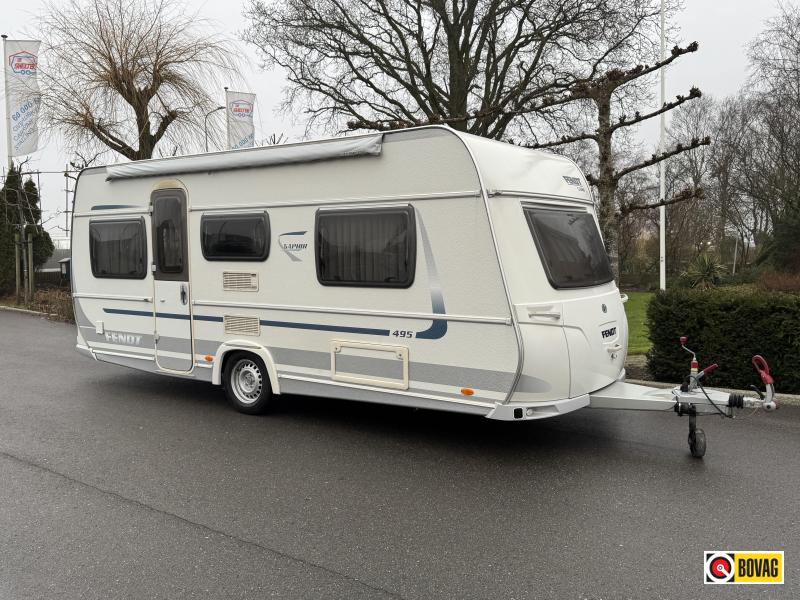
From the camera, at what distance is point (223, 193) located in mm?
7297

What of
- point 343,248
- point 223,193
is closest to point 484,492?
point 343,248

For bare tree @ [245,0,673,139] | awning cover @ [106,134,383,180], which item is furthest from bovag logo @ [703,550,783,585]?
bare tree @ [245,0,673,139]

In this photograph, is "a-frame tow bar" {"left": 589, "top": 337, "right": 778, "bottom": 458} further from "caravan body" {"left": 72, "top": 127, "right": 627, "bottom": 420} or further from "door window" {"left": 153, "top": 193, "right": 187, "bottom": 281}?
"door window" {"left": 153, "top": 193, "right": 187, "bottom": 281}

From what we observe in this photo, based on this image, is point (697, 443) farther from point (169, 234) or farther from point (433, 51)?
point (433, 51)

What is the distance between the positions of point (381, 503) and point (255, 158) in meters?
3.91

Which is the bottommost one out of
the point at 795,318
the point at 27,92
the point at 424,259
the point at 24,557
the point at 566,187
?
the point at 24,557

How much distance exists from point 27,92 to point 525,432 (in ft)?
59.3

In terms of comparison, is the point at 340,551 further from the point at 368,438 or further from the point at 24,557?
the point at 368,438

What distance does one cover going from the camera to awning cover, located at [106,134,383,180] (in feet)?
20.5

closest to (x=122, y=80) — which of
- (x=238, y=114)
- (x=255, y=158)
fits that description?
(x=238, y=114)

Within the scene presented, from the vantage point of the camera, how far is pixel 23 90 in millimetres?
18500

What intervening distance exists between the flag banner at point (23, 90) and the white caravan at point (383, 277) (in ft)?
42.3

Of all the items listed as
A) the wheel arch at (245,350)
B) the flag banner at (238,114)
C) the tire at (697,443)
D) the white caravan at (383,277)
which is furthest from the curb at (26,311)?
the tire at (697,443)

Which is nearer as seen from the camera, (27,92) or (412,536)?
(412,536)
